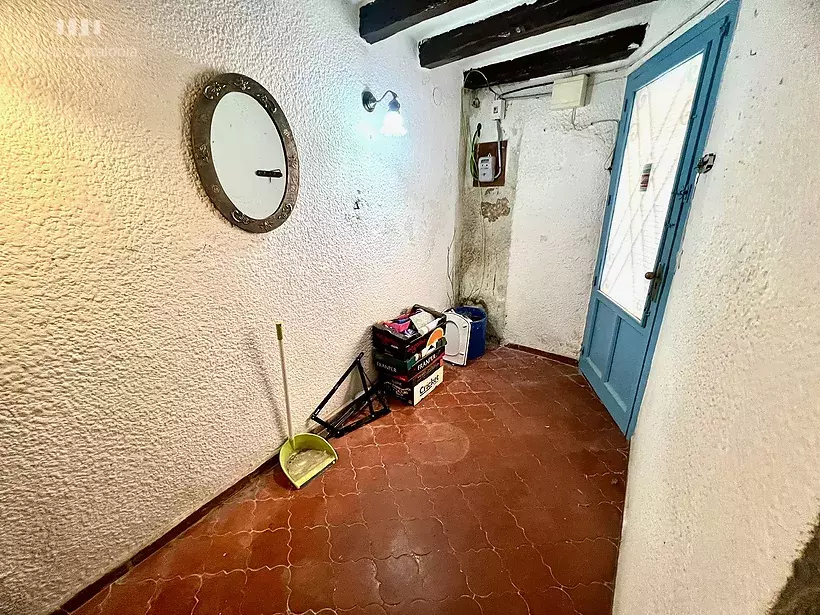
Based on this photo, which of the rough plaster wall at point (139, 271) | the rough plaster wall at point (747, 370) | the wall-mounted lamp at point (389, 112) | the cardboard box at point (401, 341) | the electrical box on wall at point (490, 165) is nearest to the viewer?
the rough plaster wall at point (747, 370)

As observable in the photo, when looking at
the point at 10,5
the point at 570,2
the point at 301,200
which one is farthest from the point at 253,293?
the point at 570,2

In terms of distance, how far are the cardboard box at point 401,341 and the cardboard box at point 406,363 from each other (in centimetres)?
3

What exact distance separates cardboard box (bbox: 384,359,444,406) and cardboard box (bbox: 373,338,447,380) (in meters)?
0.05

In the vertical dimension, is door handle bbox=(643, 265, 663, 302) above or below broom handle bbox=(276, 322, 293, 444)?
above

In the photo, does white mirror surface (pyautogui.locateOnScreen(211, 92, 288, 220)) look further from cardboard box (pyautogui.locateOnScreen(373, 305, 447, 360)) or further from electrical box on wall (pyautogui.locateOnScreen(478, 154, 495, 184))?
electrical box on wall (pyautogui.locateOnScreen(478, 154, 495, 184))

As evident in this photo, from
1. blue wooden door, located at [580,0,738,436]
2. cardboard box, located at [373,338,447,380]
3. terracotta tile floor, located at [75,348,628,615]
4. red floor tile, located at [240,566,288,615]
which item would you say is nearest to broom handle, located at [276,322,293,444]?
terracotta tile floor, located at [75,348,628,615]

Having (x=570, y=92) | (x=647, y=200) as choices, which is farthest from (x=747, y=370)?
(x=570, y=92)

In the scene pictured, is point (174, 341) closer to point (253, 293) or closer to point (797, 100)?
point (253, 293)

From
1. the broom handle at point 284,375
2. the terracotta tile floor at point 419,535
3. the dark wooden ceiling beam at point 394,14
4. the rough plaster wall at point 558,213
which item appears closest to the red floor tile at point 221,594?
the terracotta tile floor at point 419,535

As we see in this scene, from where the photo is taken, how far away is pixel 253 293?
1396 mm

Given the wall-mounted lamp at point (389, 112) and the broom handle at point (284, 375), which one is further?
the wall-mounted lamp at point (389, 112)

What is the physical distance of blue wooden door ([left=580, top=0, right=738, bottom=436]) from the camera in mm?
1322

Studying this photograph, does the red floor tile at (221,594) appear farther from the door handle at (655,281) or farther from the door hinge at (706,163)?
the door hinge at (706,163)

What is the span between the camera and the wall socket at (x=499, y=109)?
2486mm
